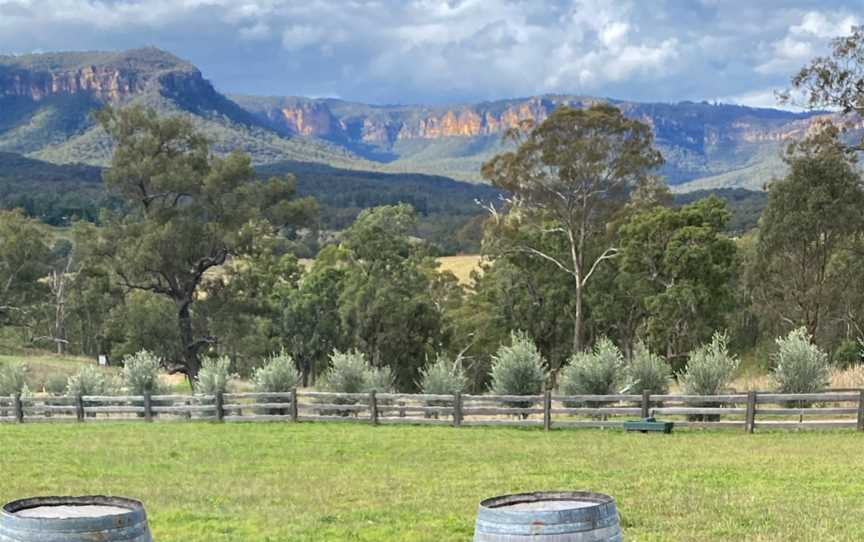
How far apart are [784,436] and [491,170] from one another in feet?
82.9

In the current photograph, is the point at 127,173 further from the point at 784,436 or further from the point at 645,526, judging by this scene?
the point at 645,526

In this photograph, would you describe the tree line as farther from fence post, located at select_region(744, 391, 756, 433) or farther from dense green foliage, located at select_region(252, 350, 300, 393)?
fence post, located at select_region(744, 391, 756, 433)

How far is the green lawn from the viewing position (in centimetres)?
909

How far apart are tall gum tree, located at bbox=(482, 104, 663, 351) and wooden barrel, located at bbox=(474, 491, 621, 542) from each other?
34633 millimetres

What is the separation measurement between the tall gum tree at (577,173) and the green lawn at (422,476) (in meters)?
21.3

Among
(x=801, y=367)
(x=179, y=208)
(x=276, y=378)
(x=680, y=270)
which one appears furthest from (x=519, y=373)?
(x=179, y=208)

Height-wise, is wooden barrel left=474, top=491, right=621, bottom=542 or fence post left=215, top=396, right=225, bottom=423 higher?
wooden barrel left=474, top=491, right=621, bottom=542

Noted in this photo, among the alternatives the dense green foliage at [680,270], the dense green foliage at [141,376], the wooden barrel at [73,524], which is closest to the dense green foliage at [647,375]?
the dense green foliage at [141,376]

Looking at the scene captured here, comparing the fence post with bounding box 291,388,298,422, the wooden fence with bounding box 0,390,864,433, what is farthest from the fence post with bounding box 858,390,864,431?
the fence post with bounding box 291,388,298,422

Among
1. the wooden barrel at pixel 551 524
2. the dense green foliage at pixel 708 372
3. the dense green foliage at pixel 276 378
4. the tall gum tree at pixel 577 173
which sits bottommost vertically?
the dense green foliage at pixel 276 378

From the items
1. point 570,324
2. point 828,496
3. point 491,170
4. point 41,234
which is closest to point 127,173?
point 491,170

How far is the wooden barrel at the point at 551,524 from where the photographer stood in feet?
12.4

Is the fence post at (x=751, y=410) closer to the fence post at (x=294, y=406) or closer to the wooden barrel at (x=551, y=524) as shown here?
the fence post at (x=294, y=406)

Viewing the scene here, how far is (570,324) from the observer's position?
4547cm
